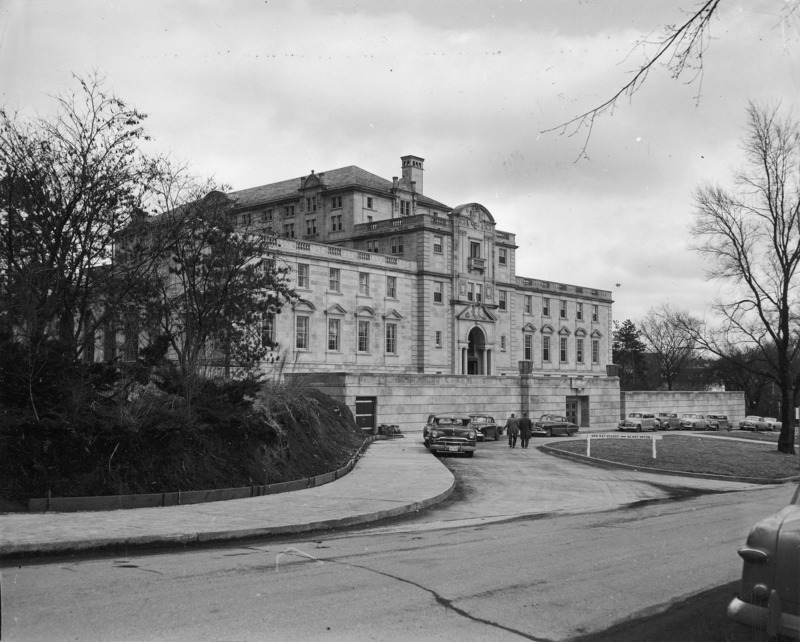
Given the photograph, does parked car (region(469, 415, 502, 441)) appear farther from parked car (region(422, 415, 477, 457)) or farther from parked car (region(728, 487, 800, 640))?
parked car (region(728, 487, 800, 640))

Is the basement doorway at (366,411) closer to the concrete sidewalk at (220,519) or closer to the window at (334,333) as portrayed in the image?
the window at (334,333)

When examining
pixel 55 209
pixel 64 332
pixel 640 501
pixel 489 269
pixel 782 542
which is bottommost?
pixel 640 501

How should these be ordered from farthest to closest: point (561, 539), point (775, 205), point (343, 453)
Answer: point (343, 453) < point (775, 205) < point (561, 539)

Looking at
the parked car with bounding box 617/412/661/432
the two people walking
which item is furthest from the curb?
the parked car with bounding box 617/412/661/432

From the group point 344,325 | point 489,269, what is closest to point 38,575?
point 344,325

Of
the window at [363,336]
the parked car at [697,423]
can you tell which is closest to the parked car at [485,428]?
the window at [363,336]

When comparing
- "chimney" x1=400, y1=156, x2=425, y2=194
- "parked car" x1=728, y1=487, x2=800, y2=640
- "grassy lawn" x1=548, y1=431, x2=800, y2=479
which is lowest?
"grassy lawn" x1=548, y1=431, x2=800, y2=479

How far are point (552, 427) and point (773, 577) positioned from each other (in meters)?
48.7

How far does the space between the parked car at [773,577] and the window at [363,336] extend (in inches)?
2390

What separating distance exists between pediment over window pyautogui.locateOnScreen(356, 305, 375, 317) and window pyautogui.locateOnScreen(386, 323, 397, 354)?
2494 millimetres

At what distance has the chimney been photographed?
8600 cm

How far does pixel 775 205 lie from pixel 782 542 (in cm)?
1565

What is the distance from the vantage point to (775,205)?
19.0 m

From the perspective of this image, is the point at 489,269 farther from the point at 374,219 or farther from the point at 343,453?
the point at 343,453
